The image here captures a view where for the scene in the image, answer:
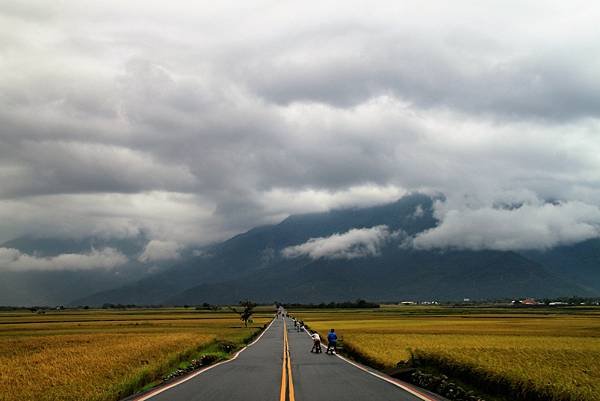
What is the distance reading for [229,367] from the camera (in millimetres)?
28797

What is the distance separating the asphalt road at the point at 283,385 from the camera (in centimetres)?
1819

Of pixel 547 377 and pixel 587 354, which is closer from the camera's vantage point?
pixel 547 377

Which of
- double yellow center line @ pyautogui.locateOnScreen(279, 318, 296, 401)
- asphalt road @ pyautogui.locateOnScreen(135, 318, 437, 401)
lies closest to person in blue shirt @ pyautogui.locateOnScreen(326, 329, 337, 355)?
double yellow center line @ pyautogui.locateOnScreen(279, 318, 296, 401)

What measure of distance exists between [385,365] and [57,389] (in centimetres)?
1486

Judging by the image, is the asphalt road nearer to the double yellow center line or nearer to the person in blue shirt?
the double yellow center line

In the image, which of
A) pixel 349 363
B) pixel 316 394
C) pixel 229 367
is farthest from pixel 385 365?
pixel 316 394

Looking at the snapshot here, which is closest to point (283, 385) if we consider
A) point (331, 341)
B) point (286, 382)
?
point (286, 382)

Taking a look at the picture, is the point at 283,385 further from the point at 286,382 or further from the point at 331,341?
the point at 331,341

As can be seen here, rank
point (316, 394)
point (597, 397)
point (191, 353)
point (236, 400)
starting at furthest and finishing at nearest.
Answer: point (191, 353) → point (316, 394) → point (236, 400) → point (597, 397)

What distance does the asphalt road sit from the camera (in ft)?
59.7

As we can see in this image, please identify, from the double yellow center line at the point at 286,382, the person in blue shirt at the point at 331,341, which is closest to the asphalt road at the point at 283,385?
the double yellow center line at the point at 286,382

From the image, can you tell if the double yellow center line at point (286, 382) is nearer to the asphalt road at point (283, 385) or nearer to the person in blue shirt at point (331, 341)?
the asphalt road at point (283, 385)

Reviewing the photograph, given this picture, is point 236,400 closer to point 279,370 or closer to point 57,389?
point 57,389

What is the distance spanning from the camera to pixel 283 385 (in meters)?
21.1
